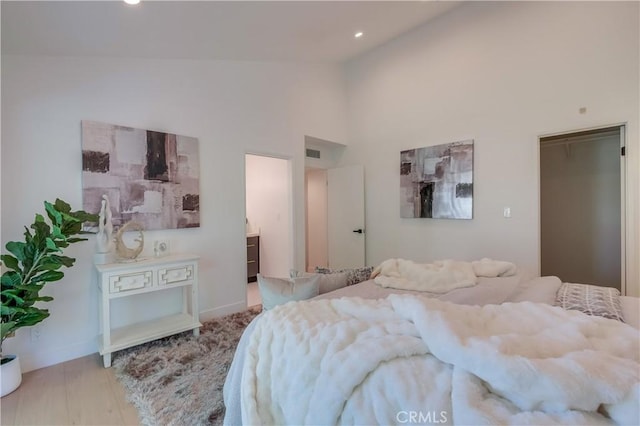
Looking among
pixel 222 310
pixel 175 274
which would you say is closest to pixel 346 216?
pixel 222 310

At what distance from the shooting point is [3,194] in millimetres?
2119

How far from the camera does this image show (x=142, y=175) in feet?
9.03

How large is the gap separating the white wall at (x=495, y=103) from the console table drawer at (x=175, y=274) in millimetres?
2718

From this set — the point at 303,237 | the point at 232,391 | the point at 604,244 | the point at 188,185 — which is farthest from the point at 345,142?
the point at 232,391

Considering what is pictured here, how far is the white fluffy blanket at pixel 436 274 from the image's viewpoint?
6.33 feet

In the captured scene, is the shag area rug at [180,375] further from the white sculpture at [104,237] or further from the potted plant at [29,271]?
the white sculpture at [104,237]

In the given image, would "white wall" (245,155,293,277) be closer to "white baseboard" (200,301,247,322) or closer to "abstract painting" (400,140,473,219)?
"white baseboard" (200,301,247,322)

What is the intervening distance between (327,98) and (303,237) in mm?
2119

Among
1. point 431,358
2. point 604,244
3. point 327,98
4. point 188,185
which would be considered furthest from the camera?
point 327,98

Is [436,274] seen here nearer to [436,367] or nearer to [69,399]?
[436,367]

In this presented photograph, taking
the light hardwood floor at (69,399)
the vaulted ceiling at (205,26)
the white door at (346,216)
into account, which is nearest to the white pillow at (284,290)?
the light hardwood floor at (69,399)

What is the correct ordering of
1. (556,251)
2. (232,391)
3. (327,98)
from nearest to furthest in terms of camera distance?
(232,391) → (556,251) → (327,98)

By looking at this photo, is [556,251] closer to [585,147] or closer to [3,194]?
[585,147]

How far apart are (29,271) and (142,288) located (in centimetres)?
71
